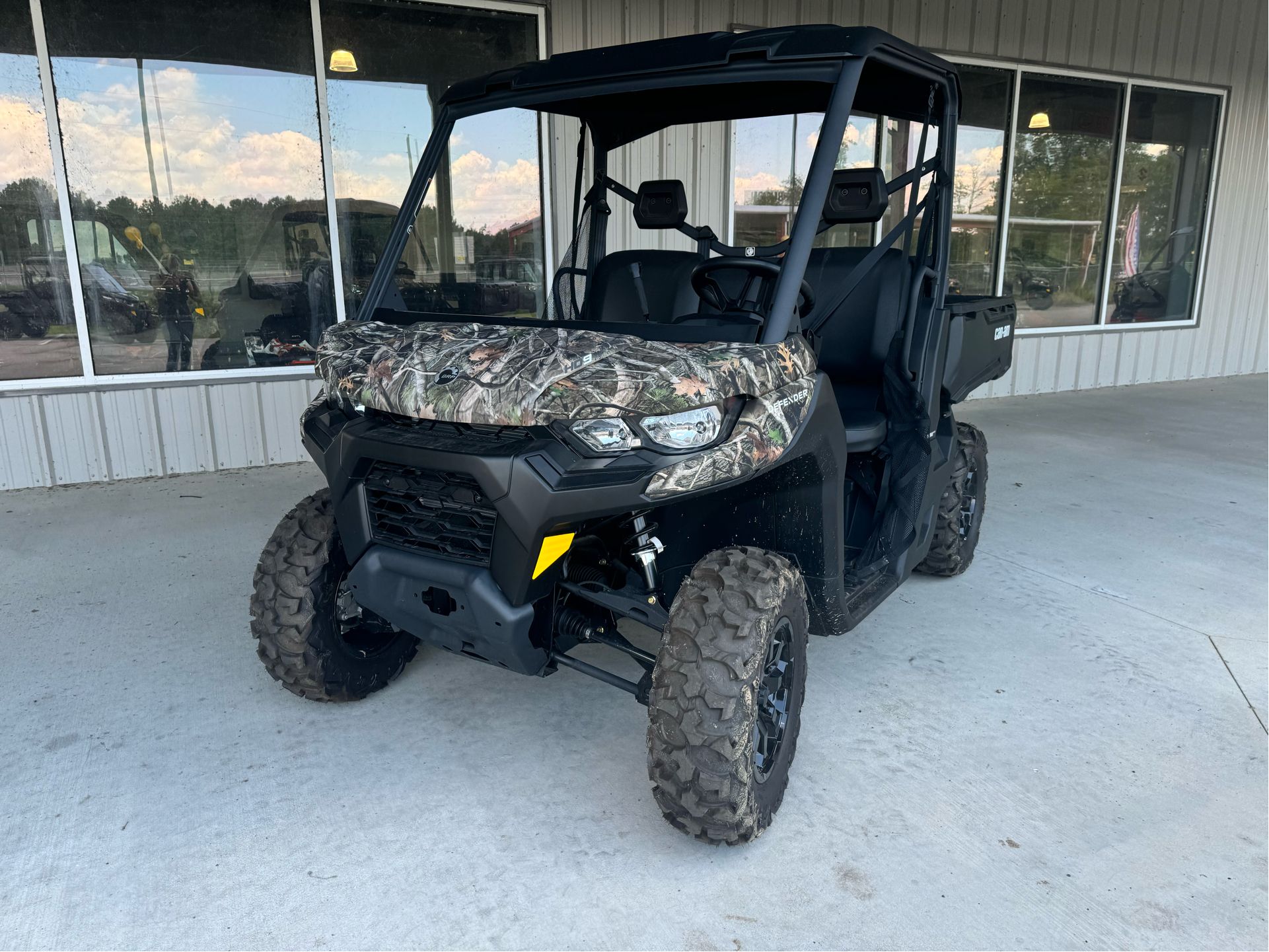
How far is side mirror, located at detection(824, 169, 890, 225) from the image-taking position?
7.65ft

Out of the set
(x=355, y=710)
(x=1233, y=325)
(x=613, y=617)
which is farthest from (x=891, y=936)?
(x=1233, y=325)

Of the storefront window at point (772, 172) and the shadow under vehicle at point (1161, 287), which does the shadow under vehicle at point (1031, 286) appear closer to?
the shadow under vehicle at point (1161, 287)

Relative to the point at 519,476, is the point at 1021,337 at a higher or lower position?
lower

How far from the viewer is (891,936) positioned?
1.83 meters

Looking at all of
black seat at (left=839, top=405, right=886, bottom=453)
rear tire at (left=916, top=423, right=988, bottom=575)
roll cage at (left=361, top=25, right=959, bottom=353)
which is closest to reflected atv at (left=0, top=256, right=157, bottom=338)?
roll cage at (left=361, top=25, right=959, bottom=353)

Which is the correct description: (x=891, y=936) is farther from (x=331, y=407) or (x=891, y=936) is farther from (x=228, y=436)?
(x=228, y=436)

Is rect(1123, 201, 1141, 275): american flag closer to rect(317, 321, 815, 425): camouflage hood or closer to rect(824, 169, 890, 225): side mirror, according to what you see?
rect(824, 169, 890, 225): side mirror

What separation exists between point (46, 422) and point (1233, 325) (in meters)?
10.6

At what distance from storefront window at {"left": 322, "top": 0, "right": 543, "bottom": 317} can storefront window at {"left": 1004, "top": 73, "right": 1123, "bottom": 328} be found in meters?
4.48

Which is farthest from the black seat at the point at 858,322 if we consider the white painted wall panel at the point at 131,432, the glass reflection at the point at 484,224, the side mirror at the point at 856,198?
the white painted wall panel at the point at 131,432

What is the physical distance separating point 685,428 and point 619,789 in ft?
3.25

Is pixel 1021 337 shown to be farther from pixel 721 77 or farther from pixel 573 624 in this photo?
pixel 573 624

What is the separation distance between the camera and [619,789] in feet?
7.59

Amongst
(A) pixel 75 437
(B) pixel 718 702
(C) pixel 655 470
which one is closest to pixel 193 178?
(A) pixel 75 437
